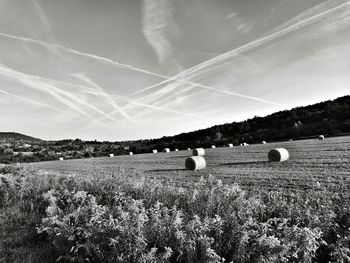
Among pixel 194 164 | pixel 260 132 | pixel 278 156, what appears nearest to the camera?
pixel 194 164

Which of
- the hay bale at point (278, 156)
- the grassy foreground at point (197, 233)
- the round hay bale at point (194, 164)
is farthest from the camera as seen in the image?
the hay bale at point (278, 156)

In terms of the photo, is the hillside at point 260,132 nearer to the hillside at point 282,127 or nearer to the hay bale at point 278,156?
the hillside at point 282,127

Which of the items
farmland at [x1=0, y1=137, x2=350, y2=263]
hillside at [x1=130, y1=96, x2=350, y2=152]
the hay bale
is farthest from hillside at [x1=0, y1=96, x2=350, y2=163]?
farmland at [x1=0, y1=137, x2=350, y2=263]

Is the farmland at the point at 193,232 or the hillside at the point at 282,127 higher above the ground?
the hillside at the point at 282,127

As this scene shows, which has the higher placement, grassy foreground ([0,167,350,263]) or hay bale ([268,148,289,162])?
hay bale ([268,148,289,162])

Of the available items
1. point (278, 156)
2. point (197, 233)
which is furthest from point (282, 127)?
point (197, 233)

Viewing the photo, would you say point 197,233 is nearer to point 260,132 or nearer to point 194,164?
point 194,164

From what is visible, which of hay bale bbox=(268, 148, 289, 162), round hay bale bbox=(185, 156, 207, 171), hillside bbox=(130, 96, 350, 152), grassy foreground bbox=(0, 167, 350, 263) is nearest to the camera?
grassy foreground bbox=(0, 167, 350, 263)

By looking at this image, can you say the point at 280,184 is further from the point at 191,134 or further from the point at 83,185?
the point at 191,134

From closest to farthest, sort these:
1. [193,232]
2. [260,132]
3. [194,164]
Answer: [193,232], [194,164], [260,132]

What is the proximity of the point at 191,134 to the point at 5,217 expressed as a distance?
270 ft

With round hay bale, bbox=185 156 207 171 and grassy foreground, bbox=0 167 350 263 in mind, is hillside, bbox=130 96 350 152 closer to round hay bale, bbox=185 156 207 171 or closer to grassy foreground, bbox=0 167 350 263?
round hay bale, bbox=185 156 207 171

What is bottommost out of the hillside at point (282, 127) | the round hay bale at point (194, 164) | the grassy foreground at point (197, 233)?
the grassy foreground at point (197, 233)

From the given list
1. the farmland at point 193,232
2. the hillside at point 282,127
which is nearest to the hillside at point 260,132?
the hillside at point 282,127
